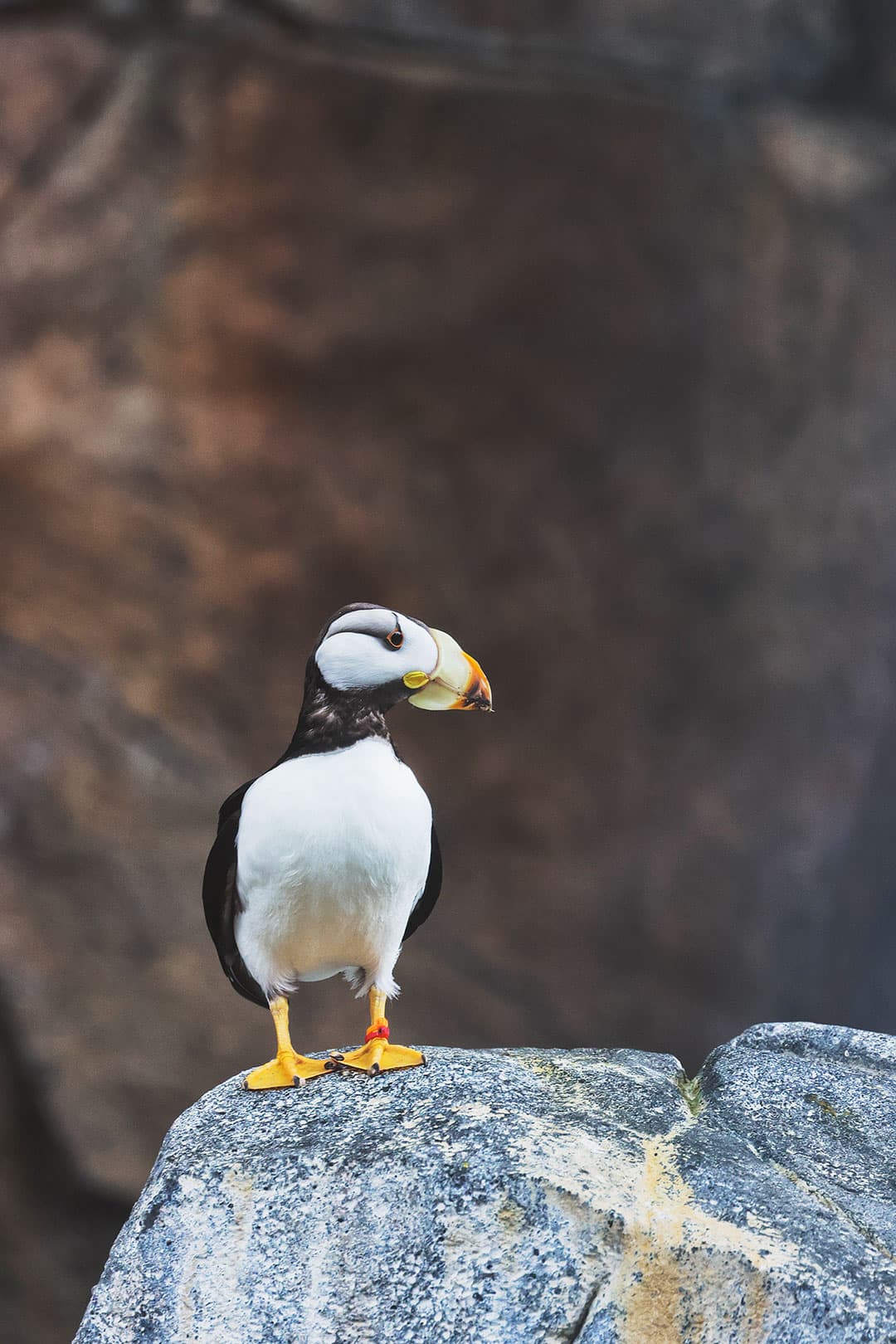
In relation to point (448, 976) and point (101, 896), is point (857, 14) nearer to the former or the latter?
point (448, 976)

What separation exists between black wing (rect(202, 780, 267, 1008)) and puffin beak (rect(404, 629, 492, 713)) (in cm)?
25

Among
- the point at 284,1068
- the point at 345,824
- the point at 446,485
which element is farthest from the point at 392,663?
the point at 446,485

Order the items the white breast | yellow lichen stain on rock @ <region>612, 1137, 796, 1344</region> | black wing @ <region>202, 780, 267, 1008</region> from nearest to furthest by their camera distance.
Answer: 1. yellow lichen stain on rock @ <region>612, 1137, 796, 1344</region>
2. the white breast
3. black wing @ <region>202, 780, 267, 1008</region>

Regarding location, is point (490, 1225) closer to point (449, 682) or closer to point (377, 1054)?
point (377, 1054)

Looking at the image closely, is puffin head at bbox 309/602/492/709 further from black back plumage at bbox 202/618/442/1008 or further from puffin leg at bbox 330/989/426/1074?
puffin leg at bbox 330/989/426/1074

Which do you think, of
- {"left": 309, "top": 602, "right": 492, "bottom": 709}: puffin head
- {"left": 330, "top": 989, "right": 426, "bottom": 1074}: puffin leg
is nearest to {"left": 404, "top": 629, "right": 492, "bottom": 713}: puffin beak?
{"left": 309, "top": 602, "right": 492, "bottom": 709}: puffin head

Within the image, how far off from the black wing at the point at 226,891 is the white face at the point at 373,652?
20cm

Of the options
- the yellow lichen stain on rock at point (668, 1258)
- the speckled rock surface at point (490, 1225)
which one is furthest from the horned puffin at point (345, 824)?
the yellow lichen stain on rock at point (668, 1258)

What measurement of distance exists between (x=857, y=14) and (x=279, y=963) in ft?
8.29

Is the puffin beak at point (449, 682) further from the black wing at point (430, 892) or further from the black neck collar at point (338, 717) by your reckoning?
the black wing at point (430, 892)

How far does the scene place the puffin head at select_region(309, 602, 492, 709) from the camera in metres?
1.36

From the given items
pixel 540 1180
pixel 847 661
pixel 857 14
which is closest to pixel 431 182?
pixel 857 14

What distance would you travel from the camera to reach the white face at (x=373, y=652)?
136 centimetres

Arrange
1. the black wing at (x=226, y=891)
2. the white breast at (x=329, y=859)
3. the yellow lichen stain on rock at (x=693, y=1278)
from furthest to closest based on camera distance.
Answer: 1. the black wing at (x=226, y=891)
2. the white breast at (x=329, y=859)
3. the yellow lichen stain on rock at (x=693, y=1278)
